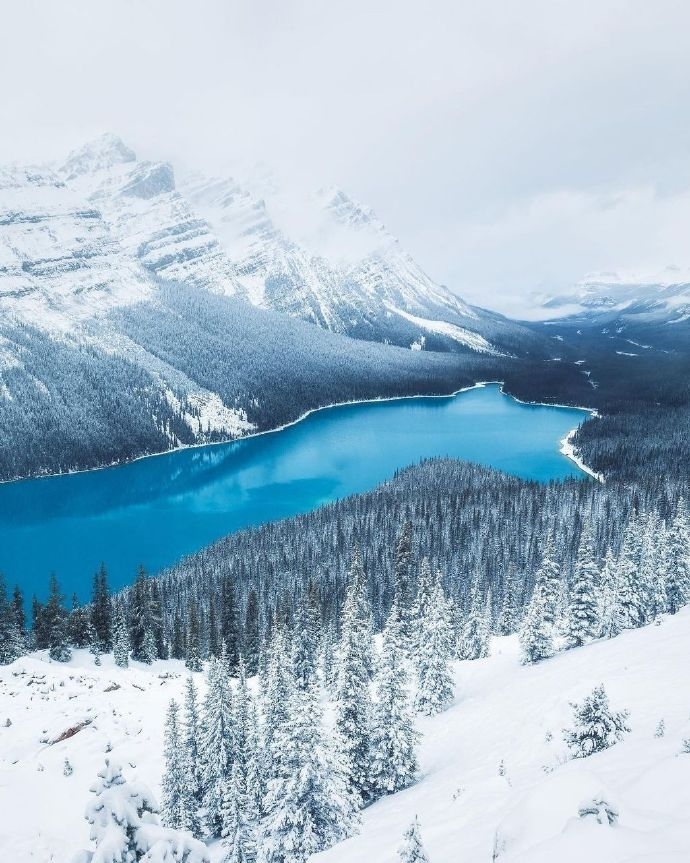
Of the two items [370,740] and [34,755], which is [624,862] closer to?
[370,740]

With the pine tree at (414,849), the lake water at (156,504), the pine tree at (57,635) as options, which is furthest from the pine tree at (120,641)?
the lake water at (156,504)

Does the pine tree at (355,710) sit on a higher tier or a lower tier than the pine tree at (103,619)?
higher

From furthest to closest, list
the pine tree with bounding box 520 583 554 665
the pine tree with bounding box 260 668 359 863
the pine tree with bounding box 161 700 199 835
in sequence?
the pine tree with bounding box 520 583 554 665
the pine tree with bounding box 161 700 199 835
the pine tree with bounding box 260 668 359 863

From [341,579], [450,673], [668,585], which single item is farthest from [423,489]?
[450,673]

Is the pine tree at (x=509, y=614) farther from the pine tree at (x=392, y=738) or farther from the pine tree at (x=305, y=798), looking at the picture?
the pine tree at (x=305, y=798)

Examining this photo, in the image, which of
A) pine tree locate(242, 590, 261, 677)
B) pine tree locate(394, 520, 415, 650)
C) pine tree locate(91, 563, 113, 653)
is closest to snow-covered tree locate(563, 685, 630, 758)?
pine tree locate(394, 520, 415, 650)

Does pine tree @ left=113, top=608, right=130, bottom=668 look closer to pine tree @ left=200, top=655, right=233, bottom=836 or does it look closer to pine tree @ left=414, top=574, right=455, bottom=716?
pine tree @ left=200, top=655, right=233, bottom=836
